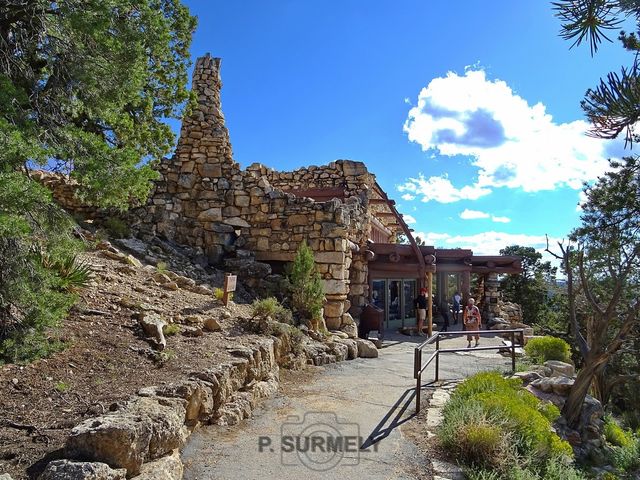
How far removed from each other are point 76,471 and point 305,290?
22.7 ft

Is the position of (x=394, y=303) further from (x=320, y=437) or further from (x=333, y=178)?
(x=320, y=437)

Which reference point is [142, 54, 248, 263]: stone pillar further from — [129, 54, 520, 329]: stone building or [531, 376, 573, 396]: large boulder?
[531, 376, 573, 396]: large boulder

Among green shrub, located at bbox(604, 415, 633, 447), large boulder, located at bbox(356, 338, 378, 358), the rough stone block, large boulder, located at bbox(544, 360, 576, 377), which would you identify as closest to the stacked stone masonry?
the rough stone block

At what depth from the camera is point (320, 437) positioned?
197 inches

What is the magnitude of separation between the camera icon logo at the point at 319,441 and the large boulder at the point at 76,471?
1.79 meters

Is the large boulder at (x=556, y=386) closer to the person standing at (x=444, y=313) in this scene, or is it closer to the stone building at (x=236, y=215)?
the stone building at (x=236, y=215)


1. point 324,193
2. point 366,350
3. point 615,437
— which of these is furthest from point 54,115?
point 615,437

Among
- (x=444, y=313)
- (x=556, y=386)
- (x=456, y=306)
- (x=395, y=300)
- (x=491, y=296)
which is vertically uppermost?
(x=491, y=296)

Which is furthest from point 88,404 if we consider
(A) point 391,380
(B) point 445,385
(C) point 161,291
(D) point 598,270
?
(D) point 598,270

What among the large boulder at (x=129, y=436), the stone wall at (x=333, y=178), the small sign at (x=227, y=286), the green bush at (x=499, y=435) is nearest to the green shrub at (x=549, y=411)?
the green bush at (x=499, y=435)

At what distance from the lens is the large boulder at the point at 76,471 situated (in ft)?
9.65

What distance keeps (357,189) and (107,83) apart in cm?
1016

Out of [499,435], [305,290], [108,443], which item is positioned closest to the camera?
[108,443]

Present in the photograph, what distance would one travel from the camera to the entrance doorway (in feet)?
50.6
